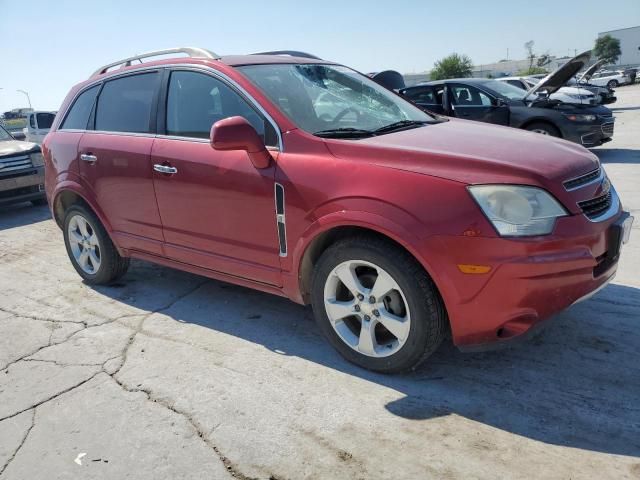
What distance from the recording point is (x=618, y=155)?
1046cm

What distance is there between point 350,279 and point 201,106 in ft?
5.60

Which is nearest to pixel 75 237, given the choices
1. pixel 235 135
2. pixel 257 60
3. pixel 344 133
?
pixel 257 60

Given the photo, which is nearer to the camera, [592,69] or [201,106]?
[201,106]

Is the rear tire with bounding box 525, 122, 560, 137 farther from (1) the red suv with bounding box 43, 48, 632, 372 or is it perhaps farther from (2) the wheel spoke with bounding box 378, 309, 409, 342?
(2) the wheel spoke with bounding box 378, 309, 409, 342

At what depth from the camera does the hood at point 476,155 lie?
8.81ft

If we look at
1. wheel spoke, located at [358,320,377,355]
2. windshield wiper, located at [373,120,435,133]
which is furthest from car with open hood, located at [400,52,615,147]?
wheel spoke, located at [358,320,377,355]

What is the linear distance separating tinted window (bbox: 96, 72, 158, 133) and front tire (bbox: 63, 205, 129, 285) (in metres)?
0.84

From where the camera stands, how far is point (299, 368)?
327cm

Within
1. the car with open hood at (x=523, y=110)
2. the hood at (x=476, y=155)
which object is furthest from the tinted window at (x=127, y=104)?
the car with open hood at (x=523, y=110)

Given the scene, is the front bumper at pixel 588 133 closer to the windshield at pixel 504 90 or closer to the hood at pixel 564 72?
the hood at pixel 564 72

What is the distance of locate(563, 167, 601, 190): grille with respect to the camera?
2773mm

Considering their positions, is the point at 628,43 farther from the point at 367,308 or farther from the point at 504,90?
the point at 367,308

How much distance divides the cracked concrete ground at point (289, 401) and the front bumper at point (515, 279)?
432mm

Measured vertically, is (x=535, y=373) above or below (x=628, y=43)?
below
